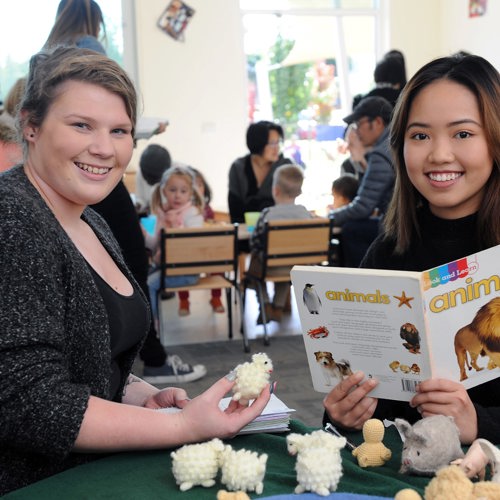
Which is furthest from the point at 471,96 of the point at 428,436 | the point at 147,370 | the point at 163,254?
the point at 163,254

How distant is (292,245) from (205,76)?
17.0 ft

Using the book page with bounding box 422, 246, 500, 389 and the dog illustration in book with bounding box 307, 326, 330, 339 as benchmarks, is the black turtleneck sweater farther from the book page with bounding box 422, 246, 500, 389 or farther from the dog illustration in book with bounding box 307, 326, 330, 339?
the dog illustration in book with bounding box 307, 326, 330, 339

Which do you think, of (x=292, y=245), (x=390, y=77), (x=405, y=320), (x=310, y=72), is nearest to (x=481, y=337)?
(x=405, y=320)

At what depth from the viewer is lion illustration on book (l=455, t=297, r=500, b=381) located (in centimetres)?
120

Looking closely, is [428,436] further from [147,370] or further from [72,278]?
[147,370]

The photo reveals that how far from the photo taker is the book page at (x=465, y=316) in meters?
1.14

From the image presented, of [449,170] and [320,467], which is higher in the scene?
[449,170]

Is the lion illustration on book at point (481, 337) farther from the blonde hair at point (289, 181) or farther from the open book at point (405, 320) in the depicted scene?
the blonde hair at point (289, 181)

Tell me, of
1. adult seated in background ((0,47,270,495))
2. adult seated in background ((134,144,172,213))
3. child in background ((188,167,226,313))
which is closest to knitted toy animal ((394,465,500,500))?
adult seated in background ((0,47,270,495))

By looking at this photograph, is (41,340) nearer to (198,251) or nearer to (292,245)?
(198,251)

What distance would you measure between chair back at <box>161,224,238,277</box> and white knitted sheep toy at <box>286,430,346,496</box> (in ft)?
11.7

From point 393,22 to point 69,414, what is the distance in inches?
404

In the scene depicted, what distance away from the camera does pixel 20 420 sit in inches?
41.8

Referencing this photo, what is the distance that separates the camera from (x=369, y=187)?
16.5ft
